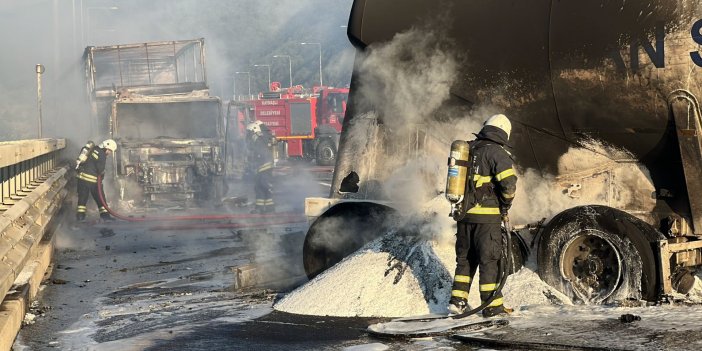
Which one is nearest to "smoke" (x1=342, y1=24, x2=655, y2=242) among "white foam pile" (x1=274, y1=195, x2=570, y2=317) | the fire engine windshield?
"white foam pile" (x1=274, y1=195, x2=570, y2=317)

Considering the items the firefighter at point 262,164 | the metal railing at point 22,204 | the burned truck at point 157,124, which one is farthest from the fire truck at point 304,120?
the metal railing at point 22,204

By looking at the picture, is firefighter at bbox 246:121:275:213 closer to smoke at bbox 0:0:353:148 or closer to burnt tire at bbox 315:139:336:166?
smoke at bbox 0:0:353:148

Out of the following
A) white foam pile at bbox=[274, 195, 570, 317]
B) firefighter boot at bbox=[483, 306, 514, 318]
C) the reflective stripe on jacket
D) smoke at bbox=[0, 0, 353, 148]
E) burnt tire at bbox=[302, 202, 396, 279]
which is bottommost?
firefighter boot at bbox=[483, 306, 514, 318]

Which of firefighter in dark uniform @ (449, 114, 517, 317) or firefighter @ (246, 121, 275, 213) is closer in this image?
firefighter in dark uniform @ (449, 114, 517, 317)

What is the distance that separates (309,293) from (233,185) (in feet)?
66.7

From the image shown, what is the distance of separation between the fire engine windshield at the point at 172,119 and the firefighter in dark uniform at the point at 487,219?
16.1m

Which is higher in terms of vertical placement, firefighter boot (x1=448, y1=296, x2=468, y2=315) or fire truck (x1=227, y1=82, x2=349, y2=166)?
fire truck (x1=227, y1=82, x2=349, y2=166)

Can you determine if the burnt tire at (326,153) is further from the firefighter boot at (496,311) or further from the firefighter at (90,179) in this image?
the firefighter boot at (496,311)

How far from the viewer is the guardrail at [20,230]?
7.93m

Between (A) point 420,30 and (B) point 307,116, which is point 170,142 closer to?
(A) point 420,30

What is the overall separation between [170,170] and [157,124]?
154 cm

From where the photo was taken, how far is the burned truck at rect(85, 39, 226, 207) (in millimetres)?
22656

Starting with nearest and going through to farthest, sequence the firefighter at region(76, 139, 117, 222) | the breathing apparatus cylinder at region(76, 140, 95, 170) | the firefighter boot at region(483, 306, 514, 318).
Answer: the firefighter boot at region(483, 306, 514, 318) < the firefighter at region(76, 139, 117, 222) < the breathing apparatus cylinder at region(76, 140, 95, 170)

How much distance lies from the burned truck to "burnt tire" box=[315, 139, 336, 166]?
15.7m
